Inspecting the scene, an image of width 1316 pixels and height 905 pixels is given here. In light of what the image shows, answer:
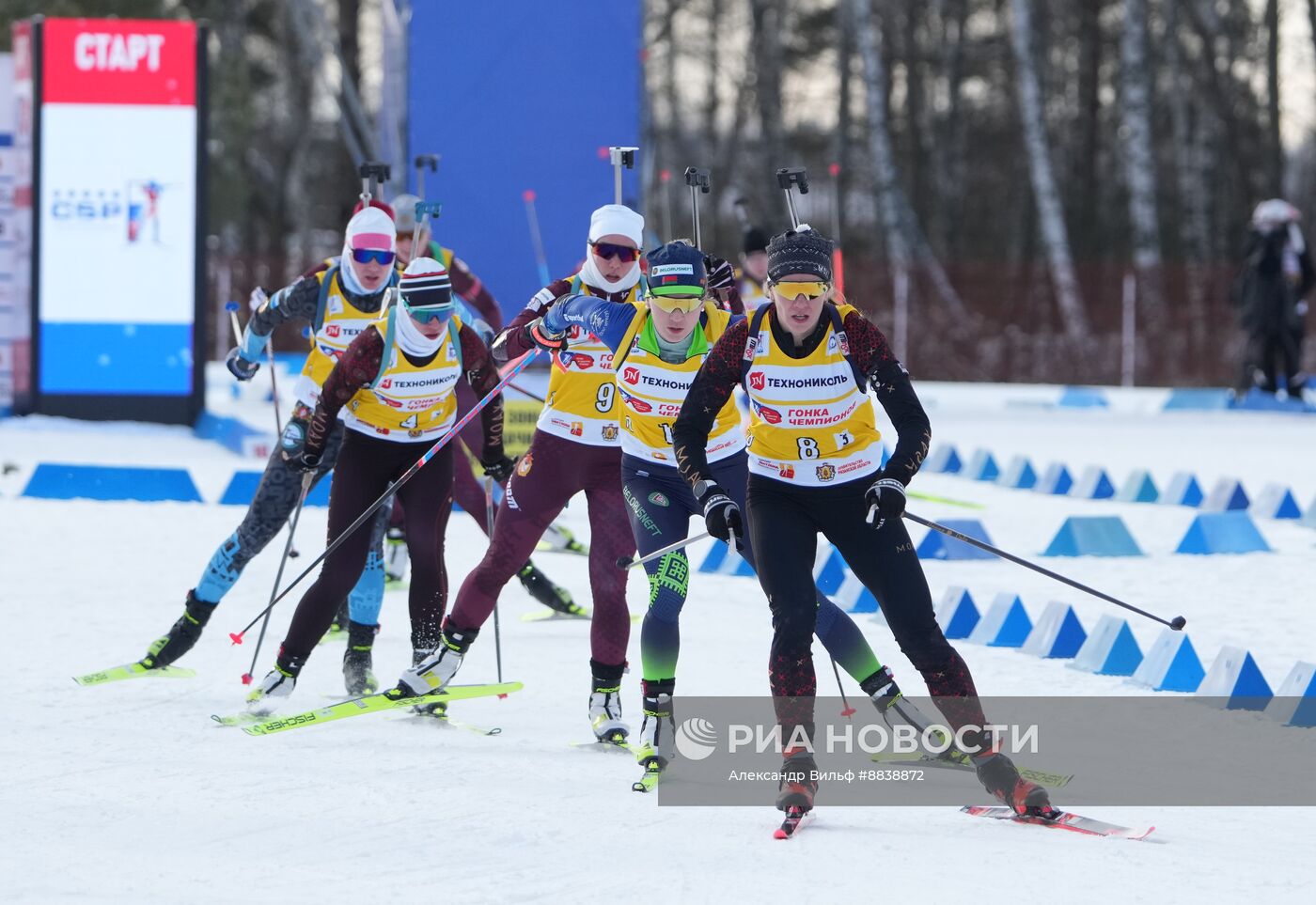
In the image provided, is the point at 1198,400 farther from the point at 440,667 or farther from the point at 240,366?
the point at 440,667

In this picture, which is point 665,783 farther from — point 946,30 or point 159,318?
point 946,30

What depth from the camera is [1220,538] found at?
10289 mm

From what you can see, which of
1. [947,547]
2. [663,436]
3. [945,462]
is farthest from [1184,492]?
[663,436]

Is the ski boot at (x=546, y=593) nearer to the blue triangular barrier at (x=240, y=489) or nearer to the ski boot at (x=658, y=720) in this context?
the ski boot at (x=658, y=720)

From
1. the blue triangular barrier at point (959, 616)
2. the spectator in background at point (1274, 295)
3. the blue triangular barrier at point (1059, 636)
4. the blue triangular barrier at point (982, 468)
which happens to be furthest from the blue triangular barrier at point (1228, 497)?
the spectator in background at point (1274, 295)

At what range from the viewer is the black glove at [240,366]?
24.2 ft

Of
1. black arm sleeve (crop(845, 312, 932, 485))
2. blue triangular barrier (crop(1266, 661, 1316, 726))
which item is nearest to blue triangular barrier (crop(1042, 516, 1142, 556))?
blue triangular barrier (crop(1266, 661, 1316, 726))

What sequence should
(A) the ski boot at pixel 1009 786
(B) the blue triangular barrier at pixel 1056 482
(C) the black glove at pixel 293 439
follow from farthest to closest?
(B) the blue triangular barrier at pixel 1056 482
(C) the black glove at pixel 293 439
(A) the ski boot at pixel 1009 786

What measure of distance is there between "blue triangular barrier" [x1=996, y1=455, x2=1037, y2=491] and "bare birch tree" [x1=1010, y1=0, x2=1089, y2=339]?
1273cm

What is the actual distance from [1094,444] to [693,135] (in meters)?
26.2

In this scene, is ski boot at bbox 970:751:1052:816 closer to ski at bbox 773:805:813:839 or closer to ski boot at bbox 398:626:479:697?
ski at bbox 773:805:813:839

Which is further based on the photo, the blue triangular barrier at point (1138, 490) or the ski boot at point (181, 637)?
the blue triangular barrier at point (1138, 490)

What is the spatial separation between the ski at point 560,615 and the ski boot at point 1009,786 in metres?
3.64

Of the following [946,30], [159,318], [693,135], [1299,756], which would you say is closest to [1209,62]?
[946,30]
